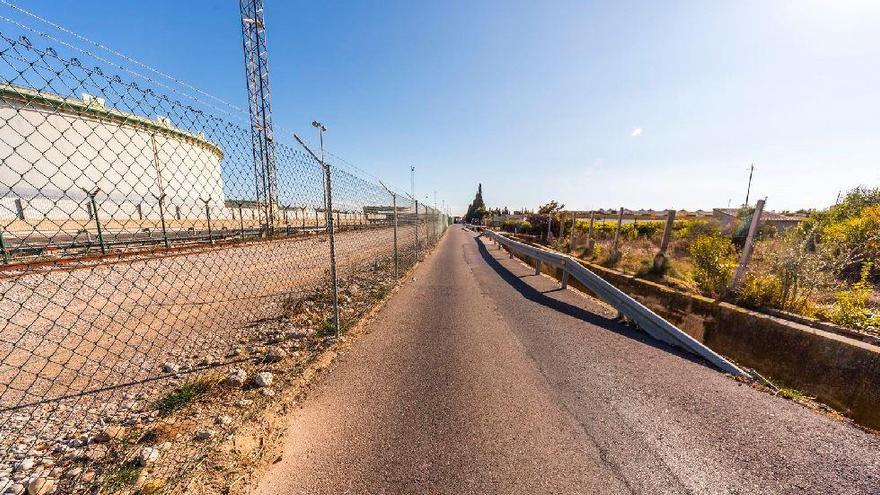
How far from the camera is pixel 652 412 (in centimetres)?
294

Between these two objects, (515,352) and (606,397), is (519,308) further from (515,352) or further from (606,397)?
(606,397)

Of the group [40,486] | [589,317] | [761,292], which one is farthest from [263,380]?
[761,292]

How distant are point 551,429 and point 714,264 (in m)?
5.93

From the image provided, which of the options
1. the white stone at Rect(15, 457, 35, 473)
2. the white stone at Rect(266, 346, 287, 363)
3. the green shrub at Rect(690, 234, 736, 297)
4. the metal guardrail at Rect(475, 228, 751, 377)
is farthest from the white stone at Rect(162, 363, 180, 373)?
the green shrub at Rect(690, 234, 736, 297)

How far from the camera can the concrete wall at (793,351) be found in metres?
3.58

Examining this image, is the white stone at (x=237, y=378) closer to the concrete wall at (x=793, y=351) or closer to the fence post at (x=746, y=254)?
the concrete wall at (x=793, y=351)

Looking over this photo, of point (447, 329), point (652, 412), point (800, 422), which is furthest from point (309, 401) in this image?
point (800, 422)

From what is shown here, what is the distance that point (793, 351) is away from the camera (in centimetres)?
435

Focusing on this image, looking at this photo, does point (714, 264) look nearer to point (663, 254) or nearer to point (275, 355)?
point (663, 254)

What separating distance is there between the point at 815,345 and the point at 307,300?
785 centimetres

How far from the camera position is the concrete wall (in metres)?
3.58

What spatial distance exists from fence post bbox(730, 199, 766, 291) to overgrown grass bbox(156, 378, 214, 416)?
27.8 ft

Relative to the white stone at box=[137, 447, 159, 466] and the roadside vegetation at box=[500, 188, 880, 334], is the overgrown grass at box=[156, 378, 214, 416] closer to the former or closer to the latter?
the white stone at box=[137, 447, 159, 466]

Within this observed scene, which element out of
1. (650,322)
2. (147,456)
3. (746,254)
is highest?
(746,254)
